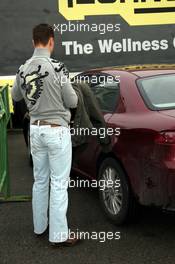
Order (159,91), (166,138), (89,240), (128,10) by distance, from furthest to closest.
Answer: (128,10)
(159,91)
(89,240)
(166,138)

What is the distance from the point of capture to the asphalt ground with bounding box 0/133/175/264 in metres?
4.05

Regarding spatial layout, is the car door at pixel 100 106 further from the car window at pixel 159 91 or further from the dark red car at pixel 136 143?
the car window at pixel 159 91

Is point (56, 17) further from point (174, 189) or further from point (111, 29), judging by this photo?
point (174, 189)

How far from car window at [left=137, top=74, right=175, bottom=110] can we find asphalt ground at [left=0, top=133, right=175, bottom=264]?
92cm

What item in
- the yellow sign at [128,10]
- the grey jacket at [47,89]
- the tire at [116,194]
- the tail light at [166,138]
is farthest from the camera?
the yellow sign at [128,10]

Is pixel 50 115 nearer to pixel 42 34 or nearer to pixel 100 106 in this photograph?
pixel 42 34

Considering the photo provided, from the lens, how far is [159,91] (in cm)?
466

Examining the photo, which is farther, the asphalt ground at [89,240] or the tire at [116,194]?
the tire at [116,194]

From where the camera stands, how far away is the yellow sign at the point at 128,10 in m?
9.13

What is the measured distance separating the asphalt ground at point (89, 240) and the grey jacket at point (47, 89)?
3.47 feet

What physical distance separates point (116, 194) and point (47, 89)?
4.07 feet

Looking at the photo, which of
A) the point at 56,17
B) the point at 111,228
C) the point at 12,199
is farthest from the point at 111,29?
the point at 111,228

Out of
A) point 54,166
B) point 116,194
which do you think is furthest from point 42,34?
point 116,194

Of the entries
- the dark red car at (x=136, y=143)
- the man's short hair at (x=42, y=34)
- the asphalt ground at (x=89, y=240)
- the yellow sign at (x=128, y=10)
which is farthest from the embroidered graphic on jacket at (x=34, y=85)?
the yellow sign at (x=128, y=10)
